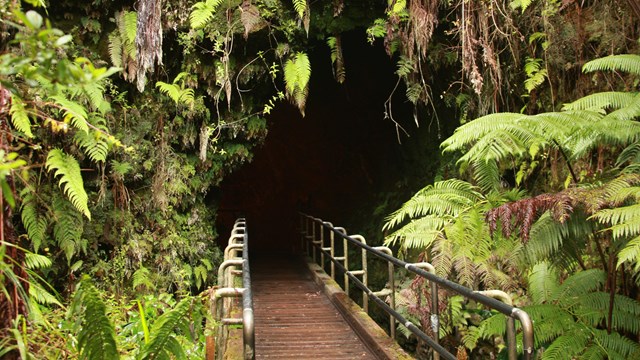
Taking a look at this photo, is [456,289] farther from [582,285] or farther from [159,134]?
[159,134]

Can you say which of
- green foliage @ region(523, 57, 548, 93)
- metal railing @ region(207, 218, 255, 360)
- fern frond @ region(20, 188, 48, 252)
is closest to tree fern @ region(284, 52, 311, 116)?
metal railing @ region(207, 218, 255, 360)

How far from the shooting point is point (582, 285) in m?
4.16

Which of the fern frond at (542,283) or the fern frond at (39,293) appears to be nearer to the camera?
the fern frond at (39,293)

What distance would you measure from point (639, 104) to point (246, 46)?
5.50 meters

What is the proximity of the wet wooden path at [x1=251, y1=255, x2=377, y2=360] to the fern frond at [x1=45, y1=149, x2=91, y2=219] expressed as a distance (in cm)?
225

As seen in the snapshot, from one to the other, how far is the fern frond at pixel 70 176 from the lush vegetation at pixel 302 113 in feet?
0.08

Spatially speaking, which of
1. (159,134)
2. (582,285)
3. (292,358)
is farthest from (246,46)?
(582,285)

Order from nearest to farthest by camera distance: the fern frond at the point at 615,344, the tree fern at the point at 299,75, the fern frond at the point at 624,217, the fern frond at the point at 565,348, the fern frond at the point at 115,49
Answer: the fern frond at the point at 624,217, the fern frond at the point at 565,348, the fern frond at the point at 615,344, the fern frond at the point at 115,49, the tree fern at the point at 299,75

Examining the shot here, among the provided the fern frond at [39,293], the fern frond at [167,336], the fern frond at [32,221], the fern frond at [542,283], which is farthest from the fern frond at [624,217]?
the fern frond at [32,221]

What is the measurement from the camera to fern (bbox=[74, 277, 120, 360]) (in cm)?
284

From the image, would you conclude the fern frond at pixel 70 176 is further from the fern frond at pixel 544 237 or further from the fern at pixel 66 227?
the fern frond at pixel 544 237

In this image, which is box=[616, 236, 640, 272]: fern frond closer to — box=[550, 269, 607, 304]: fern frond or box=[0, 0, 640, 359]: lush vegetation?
box=[0, 0, 640, 359]: lush vegetation

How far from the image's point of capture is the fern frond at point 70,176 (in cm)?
548

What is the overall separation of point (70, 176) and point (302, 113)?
10.4 feet
